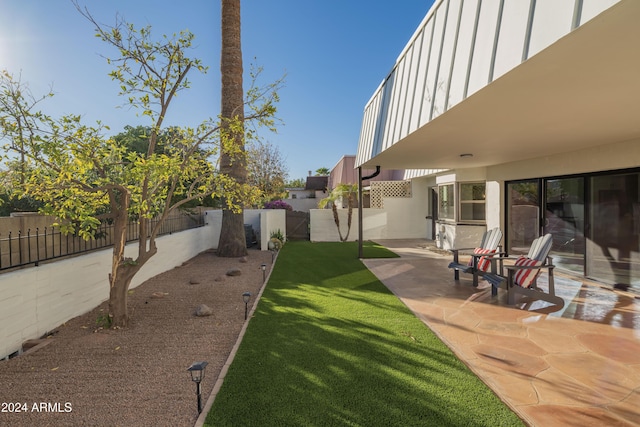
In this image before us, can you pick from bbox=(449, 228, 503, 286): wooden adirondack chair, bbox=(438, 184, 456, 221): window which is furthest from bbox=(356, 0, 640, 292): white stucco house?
bbox=(449, 228, 503, 286): wooden adirondack chair

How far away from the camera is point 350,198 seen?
15422 millimetres

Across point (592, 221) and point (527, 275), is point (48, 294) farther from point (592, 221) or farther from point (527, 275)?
point (592, 221)

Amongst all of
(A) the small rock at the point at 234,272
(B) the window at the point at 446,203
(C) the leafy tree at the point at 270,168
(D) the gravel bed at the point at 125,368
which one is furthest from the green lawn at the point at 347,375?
(C) the leafy tree at the point at 270,168

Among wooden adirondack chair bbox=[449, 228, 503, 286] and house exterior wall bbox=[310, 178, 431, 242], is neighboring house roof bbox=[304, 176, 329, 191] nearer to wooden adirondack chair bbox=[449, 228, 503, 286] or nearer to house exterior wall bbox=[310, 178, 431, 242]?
house exterior wall bbox=[310, 178, 431, 242]

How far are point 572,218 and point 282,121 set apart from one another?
7217 mm

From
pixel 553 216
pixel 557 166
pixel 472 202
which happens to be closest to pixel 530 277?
pixel 553 216

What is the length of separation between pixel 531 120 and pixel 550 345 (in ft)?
10.1

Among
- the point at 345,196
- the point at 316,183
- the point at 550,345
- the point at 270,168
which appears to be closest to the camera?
the point at 550,345

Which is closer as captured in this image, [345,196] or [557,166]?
[557,166]

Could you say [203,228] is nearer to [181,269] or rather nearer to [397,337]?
[181,269]

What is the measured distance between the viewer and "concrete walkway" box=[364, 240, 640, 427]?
2842 millimetres

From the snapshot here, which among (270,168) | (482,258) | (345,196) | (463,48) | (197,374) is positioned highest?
(270,168)

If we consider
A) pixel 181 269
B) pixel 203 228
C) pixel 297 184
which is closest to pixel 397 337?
pixel 181 269

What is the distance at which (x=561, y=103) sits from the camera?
3.81 metres
